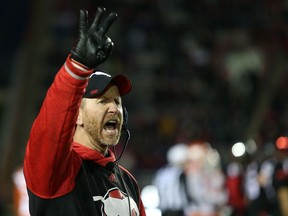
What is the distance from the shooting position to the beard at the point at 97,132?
3383mm

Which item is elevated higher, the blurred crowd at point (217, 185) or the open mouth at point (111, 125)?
the open mouth at point (111, 125)

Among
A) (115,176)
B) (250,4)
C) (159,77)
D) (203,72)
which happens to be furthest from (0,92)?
(115,176)

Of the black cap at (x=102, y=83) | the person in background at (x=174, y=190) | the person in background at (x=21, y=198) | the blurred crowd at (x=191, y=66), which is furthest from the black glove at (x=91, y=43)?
the blurred crowd at (x=191, y=66)

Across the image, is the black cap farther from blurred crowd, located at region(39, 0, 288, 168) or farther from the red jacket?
blurred crowd, located at region(39, 0, 288, 168)

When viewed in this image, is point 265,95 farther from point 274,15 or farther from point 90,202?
point 90,202

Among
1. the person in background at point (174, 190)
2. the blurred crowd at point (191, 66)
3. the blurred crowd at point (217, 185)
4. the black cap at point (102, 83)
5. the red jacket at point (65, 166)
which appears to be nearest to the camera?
the red jacket at point (65, 166)

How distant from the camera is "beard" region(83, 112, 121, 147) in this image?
3383mm

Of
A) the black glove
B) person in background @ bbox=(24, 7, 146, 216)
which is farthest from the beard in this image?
the black glove

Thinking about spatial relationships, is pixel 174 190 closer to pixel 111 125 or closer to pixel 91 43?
pixel 111 125

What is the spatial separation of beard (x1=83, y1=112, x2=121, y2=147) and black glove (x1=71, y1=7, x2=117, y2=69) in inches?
19.7

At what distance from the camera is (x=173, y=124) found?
52.9ft

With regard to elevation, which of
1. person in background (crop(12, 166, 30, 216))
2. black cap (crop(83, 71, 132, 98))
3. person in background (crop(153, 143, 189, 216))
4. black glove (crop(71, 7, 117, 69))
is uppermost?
black glove (crop(71, 7, 117, 69))

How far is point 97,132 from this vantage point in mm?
3391

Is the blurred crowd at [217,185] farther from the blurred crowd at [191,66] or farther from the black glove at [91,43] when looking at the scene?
the black glove at [91,43]
